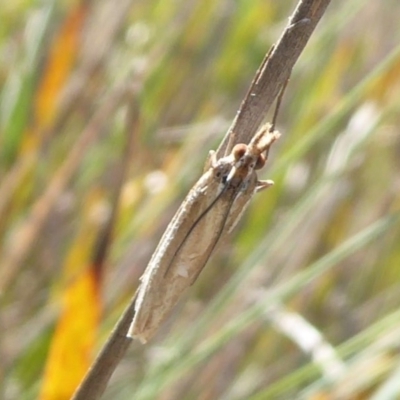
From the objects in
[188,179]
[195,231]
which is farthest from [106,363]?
[188,179]

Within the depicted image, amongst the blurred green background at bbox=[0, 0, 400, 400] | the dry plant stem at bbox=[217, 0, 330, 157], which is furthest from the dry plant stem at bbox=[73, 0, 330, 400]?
the blurred green background at bbox=[0, 0, 400, 400]

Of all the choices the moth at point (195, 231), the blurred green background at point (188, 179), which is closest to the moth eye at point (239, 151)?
the moth at point (195, 231)

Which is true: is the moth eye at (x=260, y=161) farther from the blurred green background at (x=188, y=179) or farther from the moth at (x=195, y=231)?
the blurred green background at (x=188, y=179)

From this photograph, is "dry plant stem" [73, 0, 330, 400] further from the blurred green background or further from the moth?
the blurred green background

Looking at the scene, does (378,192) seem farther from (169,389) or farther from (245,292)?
(169,389)

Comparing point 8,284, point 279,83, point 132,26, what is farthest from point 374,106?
point 279,83

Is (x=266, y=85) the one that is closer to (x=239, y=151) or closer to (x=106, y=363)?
(x=239, y=151)
